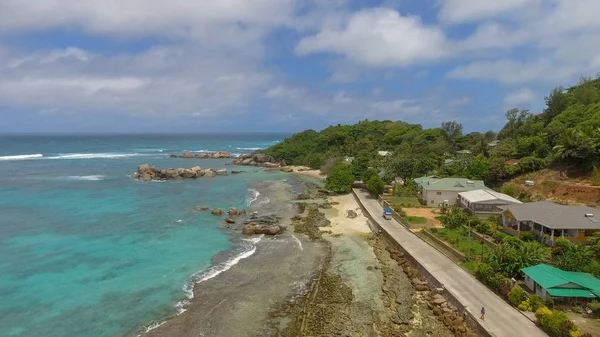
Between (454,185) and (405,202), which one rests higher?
(454,185)

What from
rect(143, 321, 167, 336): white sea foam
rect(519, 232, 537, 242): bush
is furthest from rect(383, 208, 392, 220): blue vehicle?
rect(143, 321, 167, 336): white sea foam

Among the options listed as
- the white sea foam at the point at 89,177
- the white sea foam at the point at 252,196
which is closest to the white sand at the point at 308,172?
the white sea foam at the point at 252,196

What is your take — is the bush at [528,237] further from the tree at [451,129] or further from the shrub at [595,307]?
the tree at [451,129]

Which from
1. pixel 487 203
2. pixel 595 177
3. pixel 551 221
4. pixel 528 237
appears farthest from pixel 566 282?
pixel 595 177

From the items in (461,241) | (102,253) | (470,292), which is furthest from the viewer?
(102,253)

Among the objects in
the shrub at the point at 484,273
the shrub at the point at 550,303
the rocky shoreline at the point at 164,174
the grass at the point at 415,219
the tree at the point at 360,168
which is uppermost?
the tree at the point at 360,168

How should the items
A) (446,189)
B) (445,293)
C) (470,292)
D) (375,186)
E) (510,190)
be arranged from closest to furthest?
1. (470,292)
2. (445,293)
3. (510,190)
4. (446,189)
5. (375,186)

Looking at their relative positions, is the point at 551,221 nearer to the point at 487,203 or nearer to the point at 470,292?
the point at 487,203
